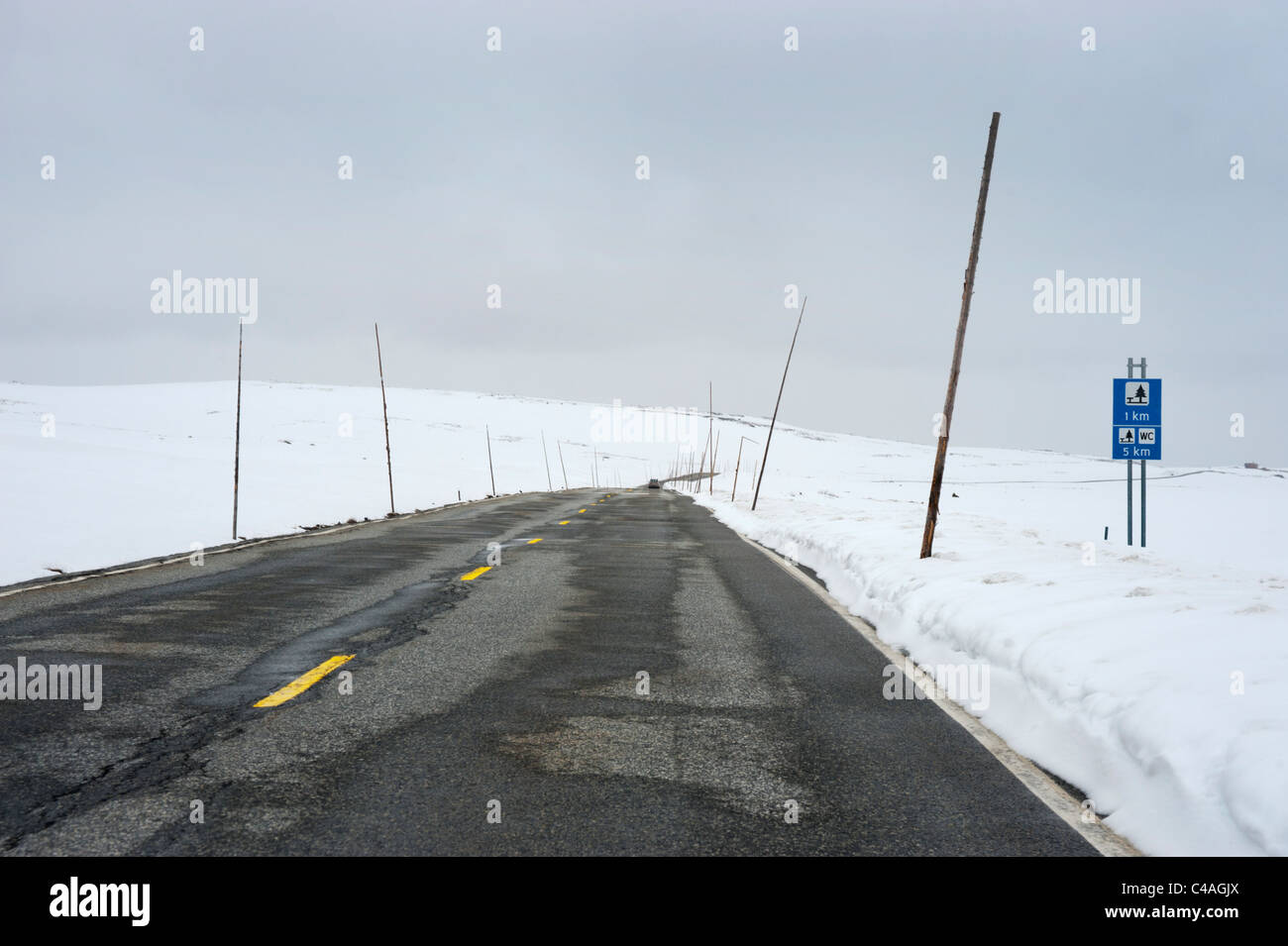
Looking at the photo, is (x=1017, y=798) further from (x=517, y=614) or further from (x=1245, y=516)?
(x=1245, y=516)

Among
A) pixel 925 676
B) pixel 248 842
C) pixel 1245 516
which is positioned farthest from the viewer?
pixel 1245 516

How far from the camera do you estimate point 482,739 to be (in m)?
5.44

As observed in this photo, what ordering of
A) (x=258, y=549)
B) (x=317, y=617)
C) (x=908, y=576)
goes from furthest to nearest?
(x=258, y=549)
(x=908, y=576)
(x=317, y=617)

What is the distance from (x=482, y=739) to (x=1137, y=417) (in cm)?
2060

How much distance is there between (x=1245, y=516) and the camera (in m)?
51.5

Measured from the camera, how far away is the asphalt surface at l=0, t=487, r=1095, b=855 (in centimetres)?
405

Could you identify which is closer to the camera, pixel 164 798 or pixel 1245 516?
pixel 164 798

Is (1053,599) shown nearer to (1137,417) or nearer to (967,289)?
(967,289)

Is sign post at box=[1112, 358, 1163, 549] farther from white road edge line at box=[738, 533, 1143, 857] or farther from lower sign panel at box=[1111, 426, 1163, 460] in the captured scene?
white road edge line at box=[738, 533, 1143, 857]

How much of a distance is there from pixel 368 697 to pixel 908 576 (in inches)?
280

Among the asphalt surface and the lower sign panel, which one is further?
the lower sign panel

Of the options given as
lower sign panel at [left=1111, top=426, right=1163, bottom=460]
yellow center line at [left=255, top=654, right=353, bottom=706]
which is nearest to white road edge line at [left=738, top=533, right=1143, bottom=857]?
yellow center line at [left=255, top=654, right=353, bottom=706]

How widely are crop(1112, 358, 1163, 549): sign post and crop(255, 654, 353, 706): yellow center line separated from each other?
63.1 feet
